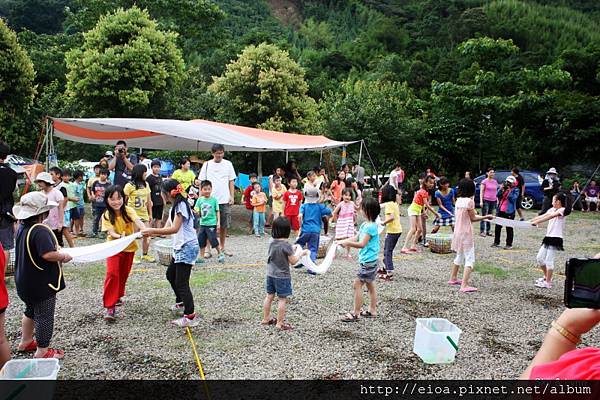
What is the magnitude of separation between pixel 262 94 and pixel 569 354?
716 inches

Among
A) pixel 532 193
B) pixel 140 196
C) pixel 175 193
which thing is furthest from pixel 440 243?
pixel 532 193

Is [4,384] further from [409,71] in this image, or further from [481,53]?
[409,71]

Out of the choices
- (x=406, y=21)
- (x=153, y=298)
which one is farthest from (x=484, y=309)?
(x=406, y=21)

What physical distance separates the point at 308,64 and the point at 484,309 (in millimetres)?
39328

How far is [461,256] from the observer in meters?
6.70

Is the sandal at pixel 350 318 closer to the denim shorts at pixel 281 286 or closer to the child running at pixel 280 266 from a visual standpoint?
the child running at pixel 280 266

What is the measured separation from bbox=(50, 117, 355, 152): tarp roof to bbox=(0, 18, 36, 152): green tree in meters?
7.98

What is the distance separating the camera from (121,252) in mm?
5211

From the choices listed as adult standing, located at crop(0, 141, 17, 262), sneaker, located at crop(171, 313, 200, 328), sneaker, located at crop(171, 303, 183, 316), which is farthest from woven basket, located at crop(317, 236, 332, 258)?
Answer: adult standing, located at crop(0, 141, 17, 262)

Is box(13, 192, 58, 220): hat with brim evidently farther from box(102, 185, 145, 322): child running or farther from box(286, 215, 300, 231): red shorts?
box(286, 215, 300, 231): red shorts

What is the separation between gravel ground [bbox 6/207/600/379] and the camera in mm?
4102

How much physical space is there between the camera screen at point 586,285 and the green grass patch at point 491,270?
7050 millimetres

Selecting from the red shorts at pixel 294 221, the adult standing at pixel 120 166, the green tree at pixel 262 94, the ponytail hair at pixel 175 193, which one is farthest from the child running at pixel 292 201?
the green tree at pixel 262 94

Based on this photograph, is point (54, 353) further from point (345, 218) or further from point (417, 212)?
point (417, 212)
